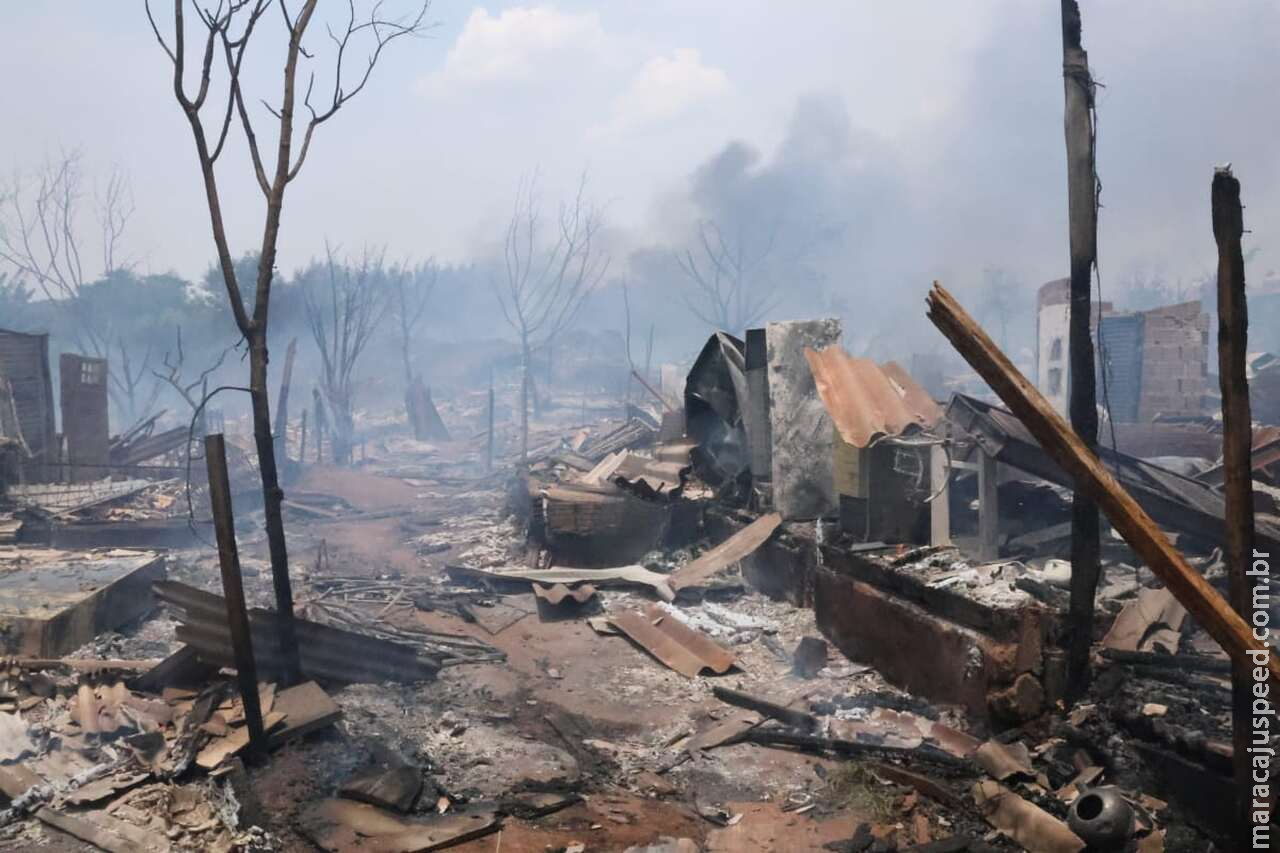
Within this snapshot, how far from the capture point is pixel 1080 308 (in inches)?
202

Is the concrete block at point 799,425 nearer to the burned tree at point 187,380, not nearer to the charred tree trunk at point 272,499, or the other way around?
the charred tree trunk at point 272,499

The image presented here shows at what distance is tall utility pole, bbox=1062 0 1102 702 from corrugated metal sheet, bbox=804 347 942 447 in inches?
122

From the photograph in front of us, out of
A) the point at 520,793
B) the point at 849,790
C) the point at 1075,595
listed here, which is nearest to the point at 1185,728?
the point at 1075,595

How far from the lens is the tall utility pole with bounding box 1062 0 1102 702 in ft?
16.6

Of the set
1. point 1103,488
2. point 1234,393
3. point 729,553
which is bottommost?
point 729,553

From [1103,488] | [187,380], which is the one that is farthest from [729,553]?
[187,380]

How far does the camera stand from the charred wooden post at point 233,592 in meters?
5.00

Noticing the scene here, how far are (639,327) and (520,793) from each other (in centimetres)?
5205

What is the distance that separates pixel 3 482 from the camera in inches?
513

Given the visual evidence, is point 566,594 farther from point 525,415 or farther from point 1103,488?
point 525,415

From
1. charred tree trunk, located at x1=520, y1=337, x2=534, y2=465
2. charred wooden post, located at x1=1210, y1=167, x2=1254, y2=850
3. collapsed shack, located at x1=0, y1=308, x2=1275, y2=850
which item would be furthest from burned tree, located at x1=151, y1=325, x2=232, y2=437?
charred tree trunk, located at x1=520, y1=337, x2=534, y2=465

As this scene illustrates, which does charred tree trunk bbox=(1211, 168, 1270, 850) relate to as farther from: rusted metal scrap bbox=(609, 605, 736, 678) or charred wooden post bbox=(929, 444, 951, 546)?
charred wooden post bbox=(929, 444, 951, 546)

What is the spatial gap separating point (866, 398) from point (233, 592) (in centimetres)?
639

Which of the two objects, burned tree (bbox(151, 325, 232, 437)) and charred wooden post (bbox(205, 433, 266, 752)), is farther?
burned tree (bbox(151, 325, 232, 437))
